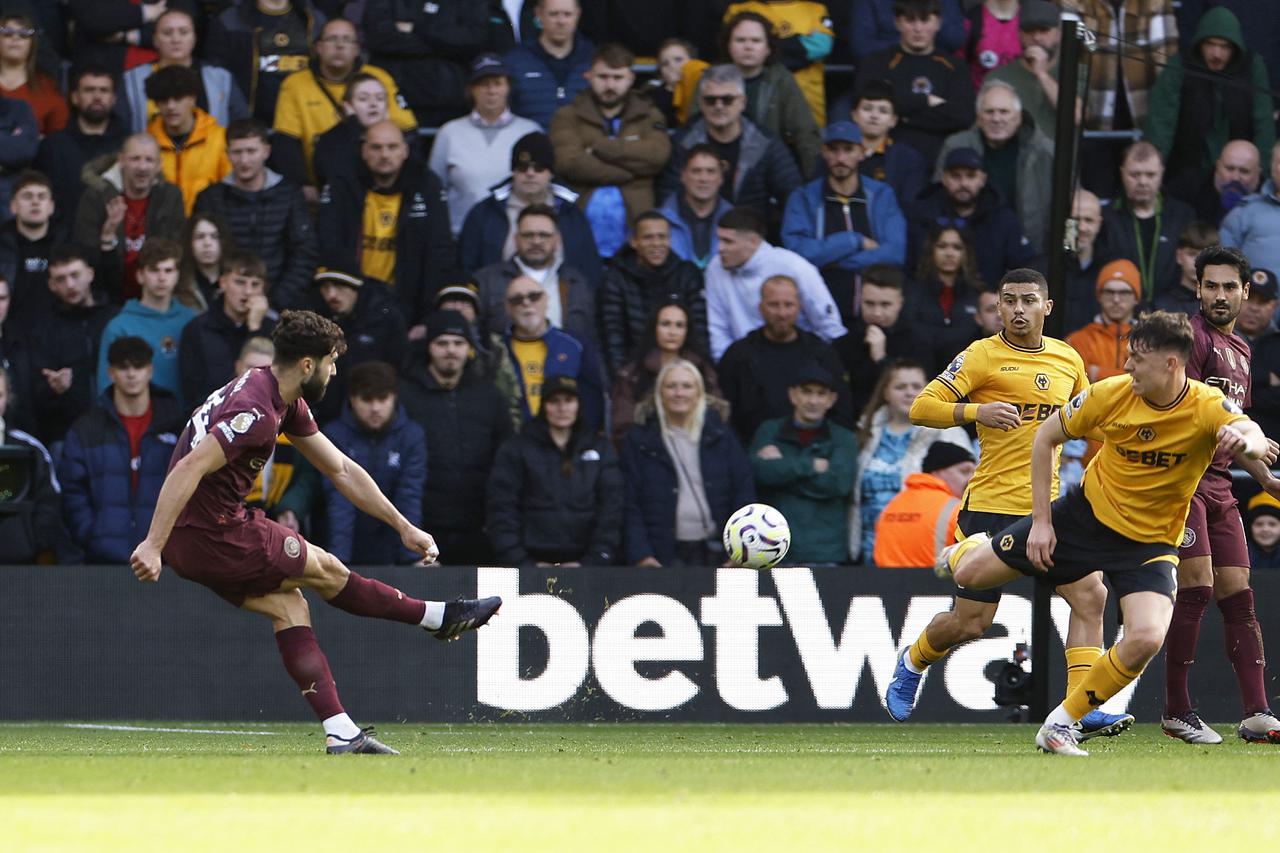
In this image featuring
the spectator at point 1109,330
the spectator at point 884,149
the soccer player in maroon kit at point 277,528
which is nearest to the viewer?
the soccer player in maroon kit at point 277,528

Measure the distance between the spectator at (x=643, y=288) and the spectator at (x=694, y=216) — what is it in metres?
0.47

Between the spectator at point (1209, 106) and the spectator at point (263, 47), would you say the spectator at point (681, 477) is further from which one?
the spectator at point (1209, 106)

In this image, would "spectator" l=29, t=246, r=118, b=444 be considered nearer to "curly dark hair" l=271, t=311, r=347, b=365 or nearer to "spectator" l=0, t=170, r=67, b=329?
"spectator" l=0, t=170, r=67, b=329

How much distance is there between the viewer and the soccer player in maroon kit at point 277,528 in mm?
8688

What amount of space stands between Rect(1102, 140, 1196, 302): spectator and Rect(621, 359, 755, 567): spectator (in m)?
3.63

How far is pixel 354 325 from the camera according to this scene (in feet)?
46.0

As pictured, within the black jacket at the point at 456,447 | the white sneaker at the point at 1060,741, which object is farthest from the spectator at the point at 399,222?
the white sneaker at the point at 1060,741

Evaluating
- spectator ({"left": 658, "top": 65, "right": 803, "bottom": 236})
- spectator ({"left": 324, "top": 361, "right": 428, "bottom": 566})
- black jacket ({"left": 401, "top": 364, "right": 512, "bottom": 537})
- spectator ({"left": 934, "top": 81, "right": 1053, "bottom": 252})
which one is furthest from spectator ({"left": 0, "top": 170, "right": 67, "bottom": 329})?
spectator ({"left": 934, "top": 81, "right": 1053, "bottom": 252})

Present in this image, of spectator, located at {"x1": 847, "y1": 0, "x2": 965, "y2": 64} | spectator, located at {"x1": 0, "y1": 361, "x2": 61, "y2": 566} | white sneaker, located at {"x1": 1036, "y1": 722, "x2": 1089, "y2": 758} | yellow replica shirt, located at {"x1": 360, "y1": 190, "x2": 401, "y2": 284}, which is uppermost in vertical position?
spectator, located at {"x1": 847, "y1": 0, "x2": 965, "y2": 64}

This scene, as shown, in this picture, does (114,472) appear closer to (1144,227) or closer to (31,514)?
(31,514)

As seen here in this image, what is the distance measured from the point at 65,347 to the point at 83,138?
1.91 m

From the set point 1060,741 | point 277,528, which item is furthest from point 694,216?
point 1060,741

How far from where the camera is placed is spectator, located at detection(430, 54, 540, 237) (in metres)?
15.2

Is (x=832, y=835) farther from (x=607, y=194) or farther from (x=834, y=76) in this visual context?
(x=834, y=76)
